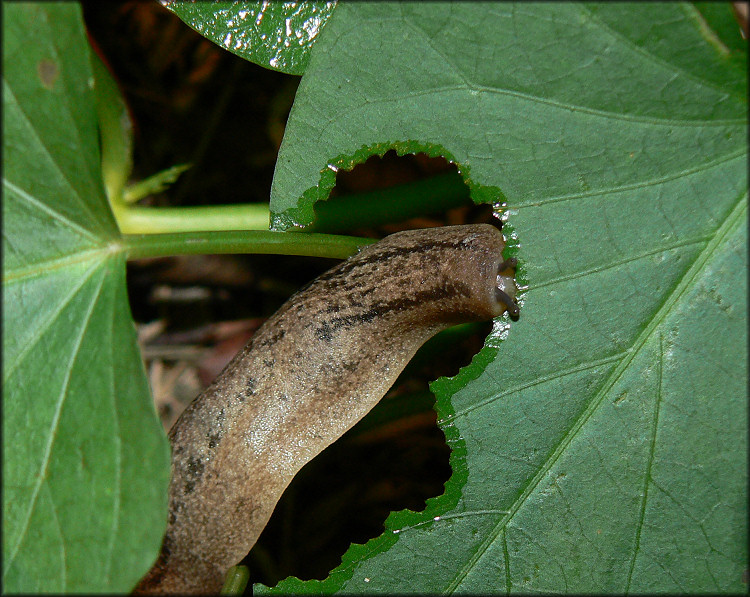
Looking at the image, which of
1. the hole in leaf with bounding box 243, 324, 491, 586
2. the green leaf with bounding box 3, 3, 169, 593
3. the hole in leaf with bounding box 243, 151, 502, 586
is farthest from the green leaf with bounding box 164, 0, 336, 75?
the hole in leaf with bounding box 243, 324, 491, 586

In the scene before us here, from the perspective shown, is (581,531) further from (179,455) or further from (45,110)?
(45,110)

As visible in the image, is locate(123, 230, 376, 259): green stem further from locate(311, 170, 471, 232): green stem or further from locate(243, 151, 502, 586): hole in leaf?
locate(243, 151, 502, 586): hole in leaf

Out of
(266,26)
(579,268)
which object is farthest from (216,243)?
(579,268)

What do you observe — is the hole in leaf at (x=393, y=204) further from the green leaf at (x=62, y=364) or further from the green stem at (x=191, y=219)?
the green leaf at (x=62, y=364)

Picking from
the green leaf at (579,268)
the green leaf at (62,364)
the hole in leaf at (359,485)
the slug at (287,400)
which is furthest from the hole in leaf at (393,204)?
the green leaf at (62,364)

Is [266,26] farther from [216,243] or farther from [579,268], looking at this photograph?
[579,268]

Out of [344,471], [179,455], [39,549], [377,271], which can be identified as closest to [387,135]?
[377,271]
